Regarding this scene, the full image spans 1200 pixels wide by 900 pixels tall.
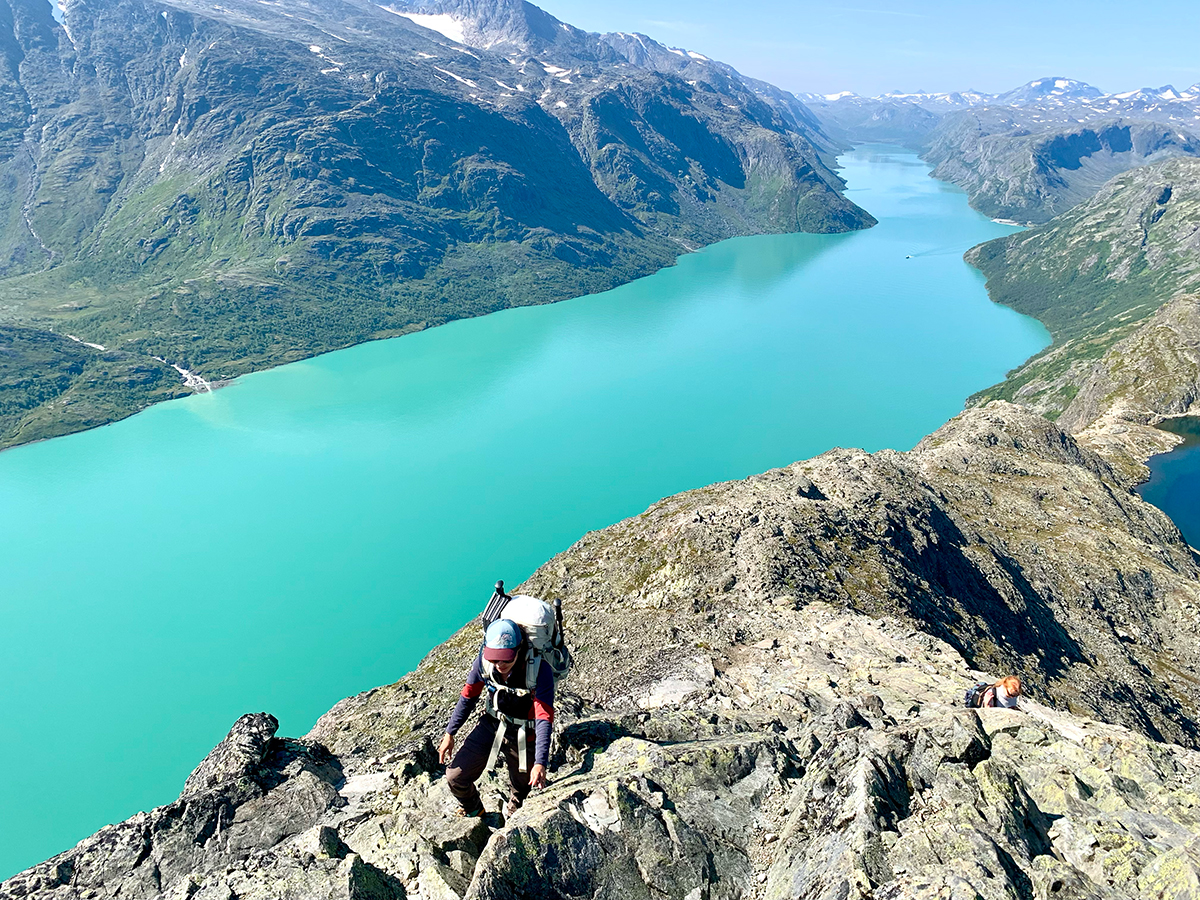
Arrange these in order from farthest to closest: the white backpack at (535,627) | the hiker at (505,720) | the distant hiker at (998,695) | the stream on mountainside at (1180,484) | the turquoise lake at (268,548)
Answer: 1. the stream on mountainside at (1180,484)
2. the turquoise lake at (268,548)
3. the distant hiker at (998,695)
4. the white backpack at (535,627)
5. the hiker at (505,720)

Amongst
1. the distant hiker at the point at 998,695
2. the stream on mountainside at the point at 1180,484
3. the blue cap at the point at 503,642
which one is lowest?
the stream on mountainside at the point at 1180,484

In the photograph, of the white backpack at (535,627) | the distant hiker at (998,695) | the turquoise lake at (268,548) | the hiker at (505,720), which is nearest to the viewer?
the hiker at (505,720)

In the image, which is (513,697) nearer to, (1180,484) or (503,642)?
(503,642)

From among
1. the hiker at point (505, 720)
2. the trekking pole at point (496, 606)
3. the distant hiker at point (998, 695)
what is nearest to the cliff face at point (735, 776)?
the hiker at point (505, 720)

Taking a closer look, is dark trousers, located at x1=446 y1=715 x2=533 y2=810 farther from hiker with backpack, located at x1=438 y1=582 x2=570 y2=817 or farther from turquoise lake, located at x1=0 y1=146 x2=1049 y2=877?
turquoise lake, located at x1=0 y1=146 x2=1049 y2=877

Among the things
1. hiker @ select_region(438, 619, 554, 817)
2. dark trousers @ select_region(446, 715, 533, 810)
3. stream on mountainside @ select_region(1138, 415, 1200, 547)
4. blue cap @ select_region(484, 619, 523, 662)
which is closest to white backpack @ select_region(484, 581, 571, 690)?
hiker @ select_region(438, 619, 554, 817)

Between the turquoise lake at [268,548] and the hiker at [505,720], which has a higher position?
the hiker at [505,720]

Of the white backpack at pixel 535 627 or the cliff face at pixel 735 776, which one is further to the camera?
the cliff face at pixel 735 776

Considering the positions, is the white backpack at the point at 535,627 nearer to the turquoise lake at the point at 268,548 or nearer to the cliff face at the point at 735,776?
the cliff face at the point at 735,776
